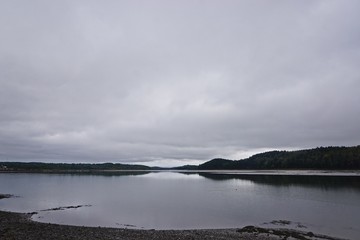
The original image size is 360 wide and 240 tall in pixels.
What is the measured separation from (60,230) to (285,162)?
567ft

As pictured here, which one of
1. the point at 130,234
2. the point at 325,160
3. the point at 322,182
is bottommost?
the point at 130,234

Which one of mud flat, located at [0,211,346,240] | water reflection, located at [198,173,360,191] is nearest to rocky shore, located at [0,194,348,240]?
mud flat, located at [0,211,346,240]

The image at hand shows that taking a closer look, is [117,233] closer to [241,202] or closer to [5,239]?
Result: [5,239]

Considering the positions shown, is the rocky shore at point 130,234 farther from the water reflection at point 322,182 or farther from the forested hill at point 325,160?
the forested hill at point 325,160

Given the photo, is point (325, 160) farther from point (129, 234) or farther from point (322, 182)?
point (129, 234)

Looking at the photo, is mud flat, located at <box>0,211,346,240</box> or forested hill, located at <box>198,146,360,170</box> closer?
mud flat, located at <box>0,211,346,240</box>

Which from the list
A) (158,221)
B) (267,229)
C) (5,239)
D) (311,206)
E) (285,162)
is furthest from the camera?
(285,162)

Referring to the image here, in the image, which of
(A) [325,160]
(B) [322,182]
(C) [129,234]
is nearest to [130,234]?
(C) [129,234]

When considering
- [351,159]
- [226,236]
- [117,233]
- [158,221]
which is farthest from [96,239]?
[351,159]

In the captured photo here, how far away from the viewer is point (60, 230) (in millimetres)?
30078

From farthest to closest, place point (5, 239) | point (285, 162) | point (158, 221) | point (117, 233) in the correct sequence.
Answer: point (285, 162), point (158, 221), point (117, 233), point (5, 239)

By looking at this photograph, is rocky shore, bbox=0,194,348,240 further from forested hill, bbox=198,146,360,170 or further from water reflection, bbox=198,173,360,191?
forested hill, bbox=198,146,360,170

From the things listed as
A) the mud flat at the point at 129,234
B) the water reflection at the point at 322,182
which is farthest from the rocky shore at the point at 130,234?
the water reflection at the point at 322,182

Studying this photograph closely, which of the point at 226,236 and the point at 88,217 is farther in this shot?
the point at 88,217
